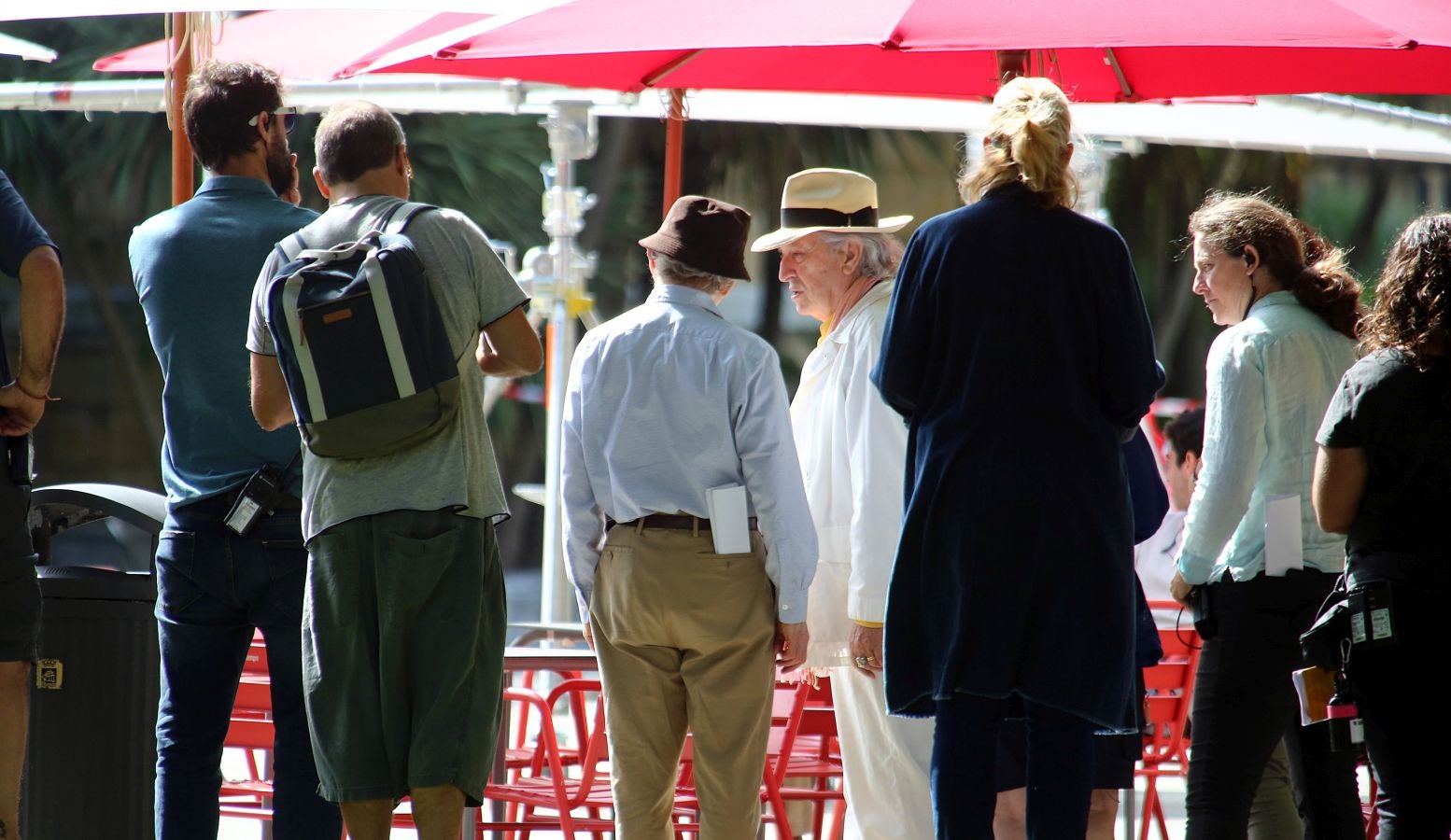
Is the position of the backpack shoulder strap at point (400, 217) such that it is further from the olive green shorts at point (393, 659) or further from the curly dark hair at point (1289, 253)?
the curly dark hair at point (1289, 253)

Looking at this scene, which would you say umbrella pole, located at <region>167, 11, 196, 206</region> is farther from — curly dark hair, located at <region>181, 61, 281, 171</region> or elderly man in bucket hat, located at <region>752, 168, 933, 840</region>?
elderly man in bucket hat, located at <region>752, 168, 933, 840</region>

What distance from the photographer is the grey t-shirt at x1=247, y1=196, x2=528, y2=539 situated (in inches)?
125

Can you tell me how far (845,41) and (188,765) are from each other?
2.04 m

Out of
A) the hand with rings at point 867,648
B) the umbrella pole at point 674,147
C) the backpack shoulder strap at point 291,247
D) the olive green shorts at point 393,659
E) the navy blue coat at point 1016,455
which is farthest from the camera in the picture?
the umbrella pole at point 674,147

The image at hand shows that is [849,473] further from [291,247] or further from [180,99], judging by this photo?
[180,99]

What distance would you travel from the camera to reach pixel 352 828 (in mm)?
3225

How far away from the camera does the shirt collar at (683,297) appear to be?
3.72m

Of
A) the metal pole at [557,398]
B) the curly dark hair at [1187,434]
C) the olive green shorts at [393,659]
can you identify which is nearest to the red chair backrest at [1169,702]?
the curly dark hair at [1187,434]

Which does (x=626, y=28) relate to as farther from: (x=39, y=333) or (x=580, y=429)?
(x=39, y=333)

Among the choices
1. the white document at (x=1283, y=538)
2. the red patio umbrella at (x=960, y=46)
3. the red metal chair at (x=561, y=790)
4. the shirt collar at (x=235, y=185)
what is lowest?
the red metal chair at (x=561, y=790)

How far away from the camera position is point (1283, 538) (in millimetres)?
3641

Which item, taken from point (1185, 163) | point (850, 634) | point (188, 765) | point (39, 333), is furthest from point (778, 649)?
point (1185, 163)

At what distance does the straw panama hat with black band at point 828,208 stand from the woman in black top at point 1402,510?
1357mm

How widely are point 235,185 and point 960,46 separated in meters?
1.56
